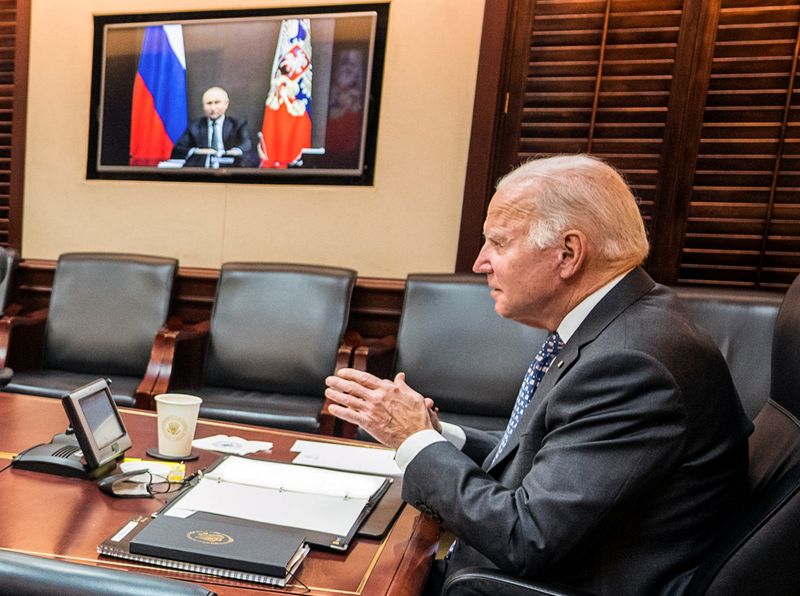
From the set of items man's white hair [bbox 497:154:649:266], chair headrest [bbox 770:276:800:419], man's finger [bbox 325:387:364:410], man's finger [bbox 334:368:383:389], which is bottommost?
man's finger [bbox 325:387:364:410]

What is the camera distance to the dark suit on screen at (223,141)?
3.01m

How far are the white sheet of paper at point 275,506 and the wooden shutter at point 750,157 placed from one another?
6.76 feet

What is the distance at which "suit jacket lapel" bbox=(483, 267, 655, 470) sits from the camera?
1007mm

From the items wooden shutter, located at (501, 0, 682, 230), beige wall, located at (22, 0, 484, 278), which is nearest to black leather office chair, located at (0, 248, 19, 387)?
beige wall, located at (22, 0, 484, 278)

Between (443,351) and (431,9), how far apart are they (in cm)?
153

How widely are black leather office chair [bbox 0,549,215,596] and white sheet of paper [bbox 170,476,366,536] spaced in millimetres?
540

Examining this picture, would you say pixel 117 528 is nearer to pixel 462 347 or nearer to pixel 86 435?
pixel 86 435

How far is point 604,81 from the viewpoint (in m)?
2.58

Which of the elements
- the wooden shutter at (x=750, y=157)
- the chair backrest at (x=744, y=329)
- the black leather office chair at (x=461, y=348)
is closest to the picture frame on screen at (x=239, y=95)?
the black leather office chair at (x=461, y=348)

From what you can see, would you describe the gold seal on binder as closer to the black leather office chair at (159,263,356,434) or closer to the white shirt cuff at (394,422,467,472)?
the white shirt cuff at (394,422,467,472)

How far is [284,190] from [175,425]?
1.93 m

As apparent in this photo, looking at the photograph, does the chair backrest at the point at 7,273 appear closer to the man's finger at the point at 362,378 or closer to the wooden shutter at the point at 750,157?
the man's finger at the point at 362,378

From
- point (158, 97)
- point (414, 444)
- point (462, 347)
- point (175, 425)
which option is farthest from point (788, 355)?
point (158, 97)

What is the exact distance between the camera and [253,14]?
295 centimetres
